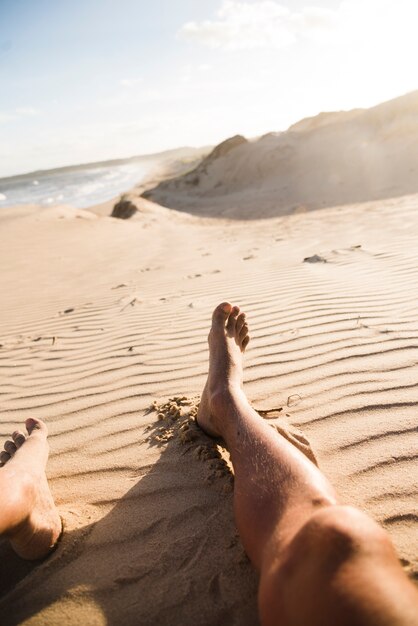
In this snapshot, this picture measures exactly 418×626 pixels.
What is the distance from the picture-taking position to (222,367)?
1.97m

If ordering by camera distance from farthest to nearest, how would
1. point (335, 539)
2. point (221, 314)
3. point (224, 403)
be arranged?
point (221, 314) → point (224, 403) → point (335, 539)

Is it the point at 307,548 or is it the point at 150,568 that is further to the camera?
the point at 150,568

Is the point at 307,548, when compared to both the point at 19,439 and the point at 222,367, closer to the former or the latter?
the point at 222,367

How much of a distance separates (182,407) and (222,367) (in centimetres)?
34

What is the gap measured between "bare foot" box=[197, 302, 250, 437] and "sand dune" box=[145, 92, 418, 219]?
833 centimetres

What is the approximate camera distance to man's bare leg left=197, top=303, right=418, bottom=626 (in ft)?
2.64

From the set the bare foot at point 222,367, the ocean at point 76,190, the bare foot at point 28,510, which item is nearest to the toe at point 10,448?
the bare foot at point 28,510

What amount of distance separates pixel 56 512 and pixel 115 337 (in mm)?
1836

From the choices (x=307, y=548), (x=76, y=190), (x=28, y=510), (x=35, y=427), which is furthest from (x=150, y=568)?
(x=76, y=190)

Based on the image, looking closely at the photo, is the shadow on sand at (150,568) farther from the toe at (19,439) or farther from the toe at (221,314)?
the toe at (221,314)

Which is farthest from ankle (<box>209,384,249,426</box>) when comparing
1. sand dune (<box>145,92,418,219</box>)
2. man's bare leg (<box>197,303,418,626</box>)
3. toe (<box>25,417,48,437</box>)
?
sand dune (<box>145,92,418,219</box>)

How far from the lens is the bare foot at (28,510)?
1290mm

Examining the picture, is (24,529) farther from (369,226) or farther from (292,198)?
(292,198)

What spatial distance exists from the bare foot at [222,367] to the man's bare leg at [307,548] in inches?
10.4
